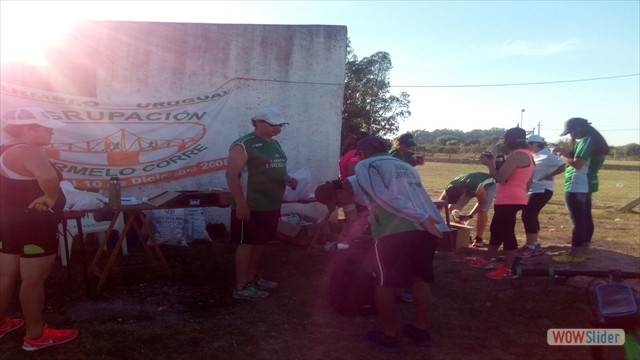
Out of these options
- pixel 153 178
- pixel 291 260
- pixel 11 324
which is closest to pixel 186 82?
pixel 153 178

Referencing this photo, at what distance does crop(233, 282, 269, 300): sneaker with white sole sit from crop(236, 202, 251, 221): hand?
753 mm

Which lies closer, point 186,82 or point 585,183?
point 585,183

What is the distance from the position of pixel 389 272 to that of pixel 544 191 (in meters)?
3.69

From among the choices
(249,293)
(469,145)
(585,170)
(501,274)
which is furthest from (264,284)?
(469,145)

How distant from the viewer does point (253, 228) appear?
4492 millimetres

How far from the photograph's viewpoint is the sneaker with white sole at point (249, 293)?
15.3 feet

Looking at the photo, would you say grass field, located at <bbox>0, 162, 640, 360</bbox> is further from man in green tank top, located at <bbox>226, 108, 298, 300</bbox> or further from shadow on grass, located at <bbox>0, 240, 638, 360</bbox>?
man in green tank top, located at <bbox>226, 108, 298, 300</bbox>

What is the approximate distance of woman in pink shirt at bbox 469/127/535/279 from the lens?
196 inches

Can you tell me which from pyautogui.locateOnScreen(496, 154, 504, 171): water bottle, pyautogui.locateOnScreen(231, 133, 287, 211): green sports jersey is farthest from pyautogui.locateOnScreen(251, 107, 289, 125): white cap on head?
pyautogui.locateOnScreen(496, 154, 504, 171): water bottle

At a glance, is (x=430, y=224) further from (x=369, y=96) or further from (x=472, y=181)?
(x=369, y=96)

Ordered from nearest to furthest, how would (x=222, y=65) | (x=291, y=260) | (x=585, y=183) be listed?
(x=585, y=183)
(x=291, y=260)
(x=222, y=65)

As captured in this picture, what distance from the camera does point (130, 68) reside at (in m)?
7.26

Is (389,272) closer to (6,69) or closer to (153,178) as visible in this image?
(153,178)

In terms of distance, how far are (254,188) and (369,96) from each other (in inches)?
796
